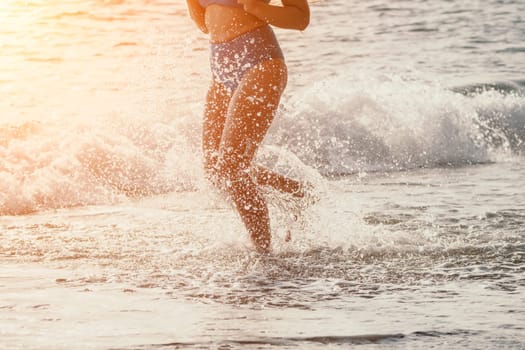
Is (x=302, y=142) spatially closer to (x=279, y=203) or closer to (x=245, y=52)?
(x=279, y=203)

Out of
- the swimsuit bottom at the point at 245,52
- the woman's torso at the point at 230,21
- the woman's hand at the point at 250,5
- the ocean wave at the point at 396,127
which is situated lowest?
the ocean wave at the point at 396,127

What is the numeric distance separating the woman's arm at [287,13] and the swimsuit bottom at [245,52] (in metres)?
0.20

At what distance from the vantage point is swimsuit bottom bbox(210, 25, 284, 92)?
5895 millimetres

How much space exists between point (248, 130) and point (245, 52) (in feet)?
1.40

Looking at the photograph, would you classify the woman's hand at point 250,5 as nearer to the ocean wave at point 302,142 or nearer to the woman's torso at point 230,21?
the woman's torso at point 230,21

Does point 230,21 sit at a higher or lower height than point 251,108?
higher

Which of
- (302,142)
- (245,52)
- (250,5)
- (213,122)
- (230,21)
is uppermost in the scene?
(250,5)

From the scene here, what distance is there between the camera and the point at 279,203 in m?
6.58

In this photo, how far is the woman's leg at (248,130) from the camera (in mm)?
5883

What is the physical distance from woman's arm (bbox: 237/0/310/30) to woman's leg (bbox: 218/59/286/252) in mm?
292

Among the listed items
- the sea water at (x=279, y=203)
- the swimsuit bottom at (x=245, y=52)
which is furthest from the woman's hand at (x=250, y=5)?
the sea water at (x=279, y=203)

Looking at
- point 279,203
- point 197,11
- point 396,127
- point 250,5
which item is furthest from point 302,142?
point 250,5

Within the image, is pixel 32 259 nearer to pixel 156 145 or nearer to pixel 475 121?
pixel 156 145

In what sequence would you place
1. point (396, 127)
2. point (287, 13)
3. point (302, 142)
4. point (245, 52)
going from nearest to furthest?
point (287, 13)
point (245, 52)
point (302, 142)
point (396, 127)
